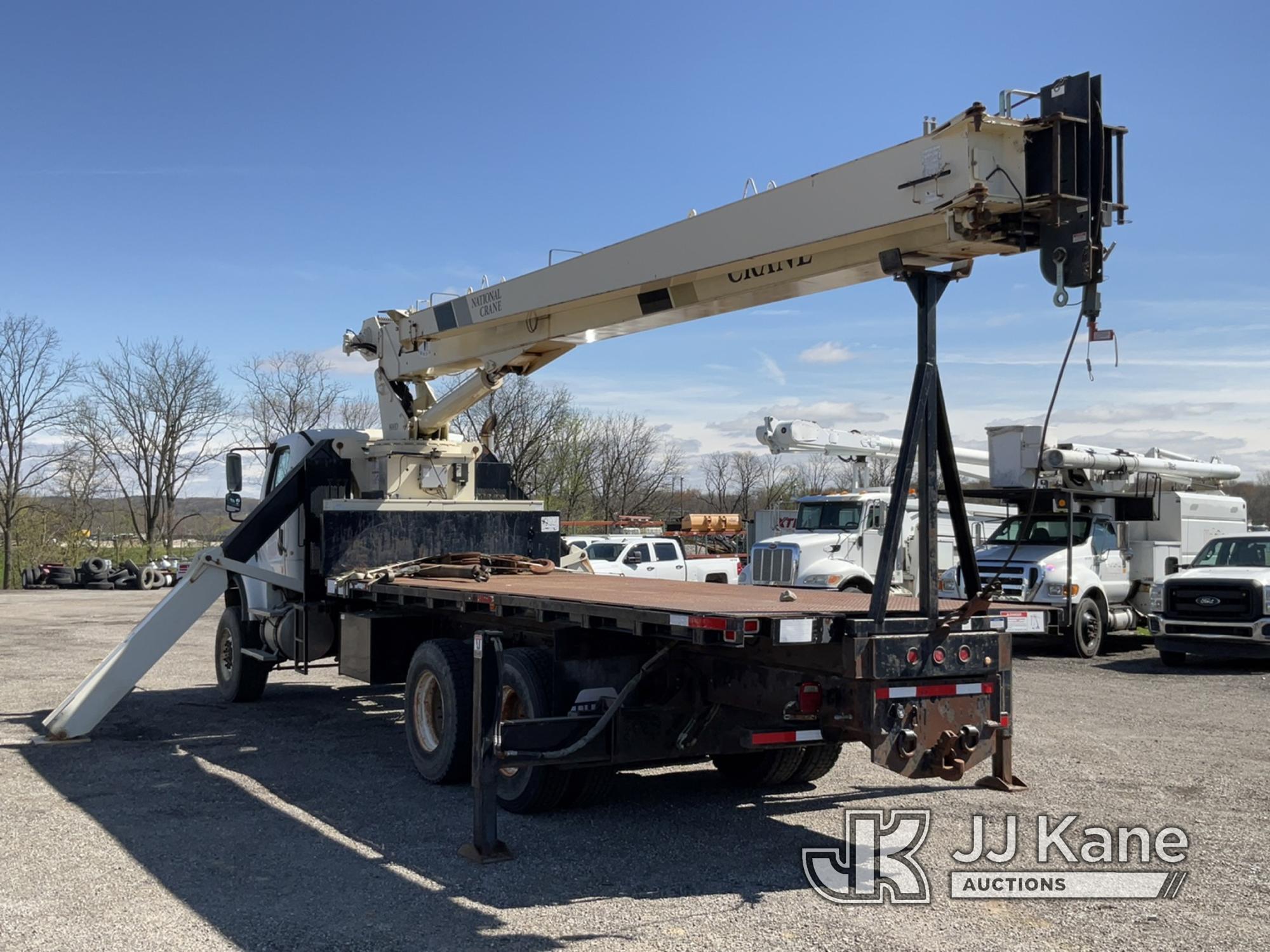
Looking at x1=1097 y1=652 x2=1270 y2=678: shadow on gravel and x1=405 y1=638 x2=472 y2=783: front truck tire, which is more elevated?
x1=405 y1=638 x2=472 y2=783: front truck tire

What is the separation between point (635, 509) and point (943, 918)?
53459 mm

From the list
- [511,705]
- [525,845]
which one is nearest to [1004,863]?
[525,845]

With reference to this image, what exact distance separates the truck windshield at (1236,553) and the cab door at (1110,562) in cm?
142

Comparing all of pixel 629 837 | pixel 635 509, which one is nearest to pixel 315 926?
pixel 629 837

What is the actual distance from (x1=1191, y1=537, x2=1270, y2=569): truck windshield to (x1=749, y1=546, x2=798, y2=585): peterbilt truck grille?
21.6 feet

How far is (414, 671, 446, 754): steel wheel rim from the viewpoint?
8539mm

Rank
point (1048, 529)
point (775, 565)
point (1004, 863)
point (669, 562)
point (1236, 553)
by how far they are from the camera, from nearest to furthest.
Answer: point (1004, 863) → point (1236, 553) → point (1048, 529) → point (775, 565) → point (669, 562)

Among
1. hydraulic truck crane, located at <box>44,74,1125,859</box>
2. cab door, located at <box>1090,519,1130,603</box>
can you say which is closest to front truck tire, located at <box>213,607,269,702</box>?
hydraulic truck crane, located at <box>44,74,1125,859</box>

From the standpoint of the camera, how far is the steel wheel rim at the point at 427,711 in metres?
8.54

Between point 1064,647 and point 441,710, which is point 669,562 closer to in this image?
point 1064,647

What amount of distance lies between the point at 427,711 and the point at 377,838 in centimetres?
182

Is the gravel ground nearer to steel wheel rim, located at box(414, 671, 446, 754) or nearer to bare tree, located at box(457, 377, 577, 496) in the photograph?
steel wheel rim, located at box(414, 671, 446, 754)

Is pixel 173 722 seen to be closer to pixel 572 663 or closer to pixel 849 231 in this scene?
pixel 572 663

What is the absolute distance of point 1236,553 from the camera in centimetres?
1744
